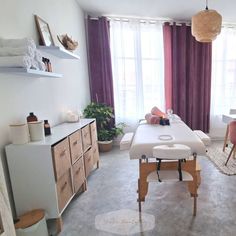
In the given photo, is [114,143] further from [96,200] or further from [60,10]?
[60,10]

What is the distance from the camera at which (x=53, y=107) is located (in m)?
2.45

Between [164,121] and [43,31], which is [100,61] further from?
[164,121]

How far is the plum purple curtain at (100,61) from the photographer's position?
3.71 metres

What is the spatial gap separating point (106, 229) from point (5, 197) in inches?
34.5

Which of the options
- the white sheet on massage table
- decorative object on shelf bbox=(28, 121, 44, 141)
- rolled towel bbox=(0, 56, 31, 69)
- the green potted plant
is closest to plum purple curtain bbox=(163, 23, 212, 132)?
the green potted plant

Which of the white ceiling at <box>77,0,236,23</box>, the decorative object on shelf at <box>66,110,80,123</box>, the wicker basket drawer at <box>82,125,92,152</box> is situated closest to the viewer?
the wicker basket drawer at <box>82,125,92,152</box>

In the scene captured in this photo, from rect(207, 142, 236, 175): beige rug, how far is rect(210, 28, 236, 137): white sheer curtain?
0.79 m

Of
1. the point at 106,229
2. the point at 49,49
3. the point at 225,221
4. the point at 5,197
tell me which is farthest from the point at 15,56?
the point at 225,221

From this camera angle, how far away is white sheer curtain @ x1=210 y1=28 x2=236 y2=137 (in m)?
4.05

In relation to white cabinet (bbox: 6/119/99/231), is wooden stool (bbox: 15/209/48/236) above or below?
below

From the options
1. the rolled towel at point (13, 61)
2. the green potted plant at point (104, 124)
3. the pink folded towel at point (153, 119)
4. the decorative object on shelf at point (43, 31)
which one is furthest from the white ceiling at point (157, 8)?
the rolled towel at point (13, 61)

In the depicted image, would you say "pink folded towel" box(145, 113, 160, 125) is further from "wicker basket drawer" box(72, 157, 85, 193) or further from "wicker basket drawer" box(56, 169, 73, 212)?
"wicker basket drawer" box(56, 169, 73, 212)

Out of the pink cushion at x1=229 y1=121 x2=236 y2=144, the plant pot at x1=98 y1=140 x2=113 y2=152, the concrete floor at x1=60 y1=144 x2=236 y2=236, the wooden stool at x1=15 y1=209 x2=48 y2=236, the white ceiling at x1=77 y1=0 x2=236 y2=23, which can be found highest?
the white ceiling at x1=77 y1=0 x2=236 y2=23

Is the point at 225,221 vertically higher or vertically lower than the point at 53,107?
lower
